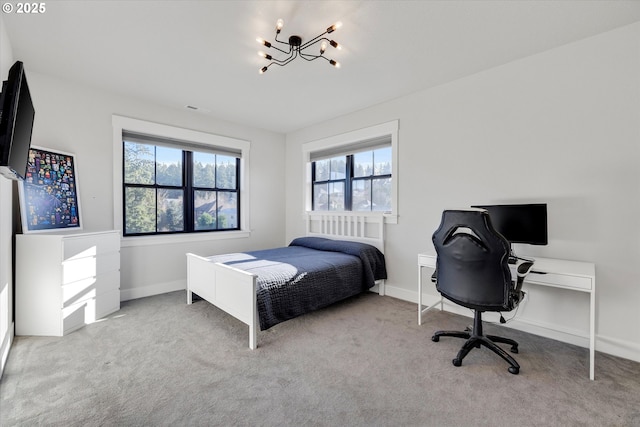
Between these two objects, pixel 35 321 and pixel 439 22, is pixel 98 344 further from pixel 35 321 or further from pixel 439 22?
pixel 439 22

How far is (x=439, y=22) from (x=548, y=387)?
2587 mm

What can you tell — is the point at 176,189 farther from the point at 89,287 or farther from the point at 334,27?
the point at 334,27

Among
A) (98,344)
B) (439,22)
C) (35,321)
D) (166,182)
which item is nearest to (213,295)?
(98,344)

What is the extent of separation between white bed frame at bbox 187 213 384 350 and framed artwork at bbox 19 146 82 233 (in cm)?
125

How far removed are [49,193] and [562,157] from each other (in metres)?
4.75

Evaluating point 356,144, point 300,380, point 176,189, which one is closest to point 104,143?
point 176,189

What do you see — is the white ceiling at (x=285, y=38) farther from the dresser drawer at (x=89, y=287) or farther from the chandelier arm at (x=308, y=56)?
the dresser drawer at (x=89, y=287)

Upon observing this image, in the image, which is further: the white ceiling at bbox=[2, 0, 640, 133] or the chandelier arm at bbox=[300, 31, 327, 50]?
the chandelier arm at bbox=[300, 31, 327, 50]

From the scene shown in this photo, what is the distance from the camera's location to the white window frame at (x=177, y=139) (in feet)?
11.3

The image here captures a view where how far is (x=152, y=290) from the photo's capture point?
146 inches

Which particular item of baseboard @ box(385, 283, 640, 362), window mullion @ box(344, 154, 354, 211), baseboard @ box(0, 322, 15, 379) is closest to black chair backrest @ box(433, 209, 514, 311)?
baseboard @ box(385, 283, 640, 362)

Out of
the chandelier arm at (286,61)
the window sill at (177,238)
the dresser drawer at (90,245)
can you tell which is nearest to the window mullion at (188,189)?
the window sill at (177,238)

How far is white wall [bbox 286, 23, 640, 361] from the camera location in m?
2.22

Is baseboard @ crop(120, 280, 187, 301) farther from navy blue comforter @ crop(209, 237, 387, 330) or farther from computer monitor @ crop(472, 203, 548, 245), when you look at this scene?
computer monitor @ crop(472, 203, 548, 245)
